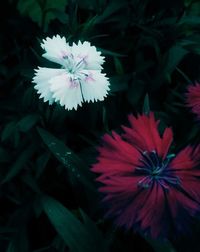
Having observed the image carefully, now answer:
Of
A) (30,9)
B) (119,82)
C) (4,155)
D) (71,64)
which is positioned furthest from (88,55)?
(30,9)

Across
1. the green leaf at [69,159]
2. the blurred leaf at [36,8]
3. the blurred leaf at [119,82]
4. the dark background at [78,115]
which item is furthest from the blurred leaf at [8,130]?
the blurred leaf at [36,8]

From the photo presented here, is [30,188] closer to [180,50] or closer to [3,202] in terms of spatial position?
[3,202]

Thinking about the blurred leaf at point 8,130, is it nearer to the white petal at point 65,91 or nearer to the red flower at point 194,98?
the white petal at point 65,91

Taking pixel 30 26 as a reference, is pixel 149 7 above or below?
below

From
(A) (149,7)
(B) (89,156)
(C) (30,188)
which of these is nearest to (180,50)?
(A) (149,7)

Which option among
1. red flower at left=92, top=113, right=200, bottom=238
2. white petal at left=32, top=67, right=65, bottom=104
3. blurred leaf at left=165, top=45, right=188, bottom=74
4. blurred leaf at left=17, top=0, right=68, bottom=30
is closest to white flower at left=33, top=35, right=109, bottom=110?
white petal at left=32, top=67, right=65, bottom=104

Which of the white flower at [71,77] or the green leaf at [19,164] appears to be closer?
the white flower at [71,77]
